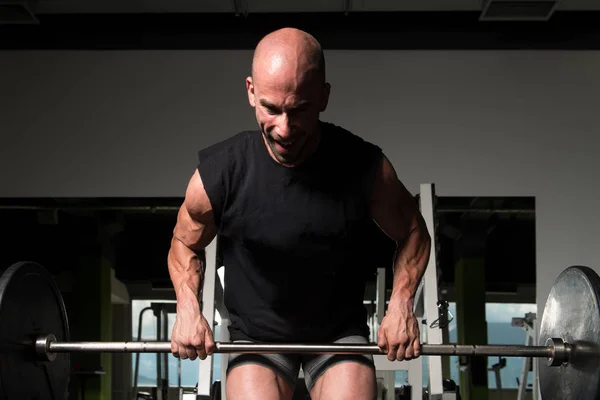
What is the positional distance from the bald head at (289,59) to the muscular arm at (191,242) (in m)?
0.40

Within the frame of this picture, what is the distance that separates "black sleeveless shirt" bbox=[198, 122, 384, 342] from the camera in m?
2.59

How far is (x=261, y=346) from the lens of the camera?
2623 millimetres

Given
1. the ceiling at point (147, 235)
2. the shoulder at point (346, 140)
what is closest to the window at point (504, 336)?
the ceiling at point (147, 235)

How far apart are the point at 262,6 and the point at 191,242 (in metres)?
3.69

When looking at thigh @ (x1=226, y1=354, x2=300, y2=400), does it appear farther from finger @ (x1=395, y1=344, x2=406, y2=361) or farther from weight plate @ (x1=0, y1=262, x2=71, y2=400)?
weight plate @ (x1=0, y1=262, x2=71, y2=400)

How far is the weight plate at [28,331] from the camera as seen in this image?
9.52 ft

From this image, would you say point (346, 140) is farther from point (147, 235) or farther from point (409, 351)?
point (147, 235)

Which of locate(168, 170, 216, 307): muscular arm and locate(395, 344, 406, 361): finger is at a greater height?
locate(168, 170, 216, 307): muscular arm

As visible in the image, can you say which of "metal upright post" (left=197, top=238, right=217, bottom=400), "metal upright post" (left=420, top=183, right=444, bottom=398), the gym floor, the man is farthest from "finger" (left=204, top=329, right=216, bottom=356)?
the gym floor

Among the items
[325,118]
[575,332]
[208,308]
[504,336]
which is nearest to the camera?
[575,332]

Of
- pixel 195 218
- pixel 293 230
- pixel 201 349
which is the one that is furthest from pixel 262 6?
pixel 201 349

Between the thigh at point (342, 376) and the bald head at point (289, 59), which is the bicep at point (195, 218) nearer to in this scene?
the bald head at point (289, 59)

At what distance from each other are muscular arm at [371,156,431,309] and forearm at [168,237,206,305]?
1.86ft

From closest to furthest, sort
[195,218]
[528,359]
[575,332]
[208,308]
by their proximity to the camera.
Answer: [195,218], [575,332], [208,308], [528,359]
